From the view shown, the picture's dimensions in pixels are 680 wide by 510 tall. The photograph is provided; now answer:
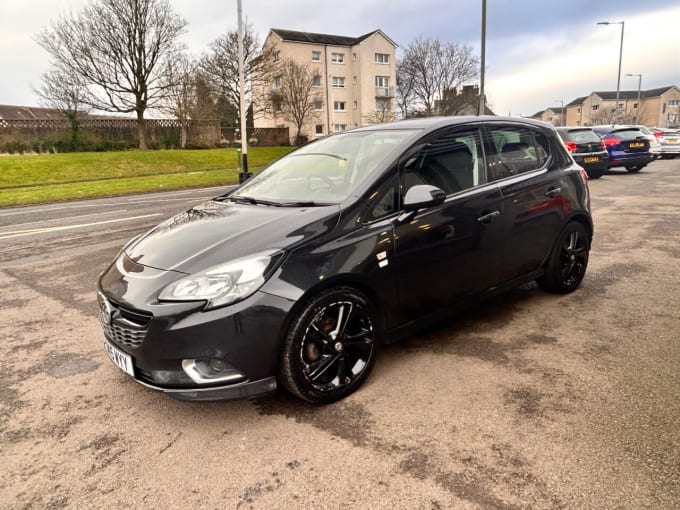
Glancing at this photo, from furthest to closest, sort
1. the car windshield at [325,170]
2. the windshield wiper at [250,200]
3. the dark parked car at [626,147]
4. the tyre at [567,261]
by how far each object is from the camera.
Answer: the dark parked car at [626,147], the tyre at [567,261], the windshield wiper at [250,200], the car windshield at [325,170]

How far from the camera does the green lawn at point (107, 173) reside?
55.8 ft

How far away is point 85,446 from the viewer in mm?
2588

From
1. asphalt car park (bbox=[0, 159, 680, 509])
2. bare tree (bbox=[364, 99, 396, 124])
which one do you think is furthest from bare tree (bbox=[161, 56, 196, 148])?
asphalt car park (bbox=[0, 159, 680, 509])

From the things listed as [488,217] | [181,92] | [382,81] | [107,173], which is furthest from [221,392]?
[382,81]

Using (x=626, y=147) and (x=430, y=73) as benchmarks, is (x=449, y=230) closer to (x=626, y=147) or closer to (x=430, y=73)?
(x=626, y=147)

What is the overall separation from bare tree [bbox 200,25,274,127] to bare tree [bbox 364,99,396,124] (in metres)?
18.3

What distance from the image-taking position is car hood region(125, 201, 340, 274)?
8.86 feet

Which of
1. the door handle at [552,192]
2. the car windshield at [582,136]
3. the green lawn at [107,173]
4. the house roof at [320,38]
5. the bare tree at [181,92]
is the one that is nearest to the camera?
the door handle at [552,192]

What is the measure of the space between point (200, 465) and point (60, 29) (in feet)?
115

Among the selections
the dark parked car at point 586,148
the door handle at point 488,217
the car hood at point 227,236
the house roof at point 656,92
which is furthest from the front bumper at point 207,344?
the house roof at point 656,92

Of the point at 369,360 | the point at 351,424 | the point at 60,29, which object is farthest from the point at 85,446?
the point at 60,29

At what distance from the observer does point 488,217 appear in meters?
3.70

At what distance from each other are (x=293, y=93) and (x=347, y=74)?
15100 mm

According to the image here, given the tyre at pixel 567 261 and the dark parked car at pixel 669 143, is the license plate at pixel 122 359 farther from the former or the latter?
the dark parked car at pixel 669 143
